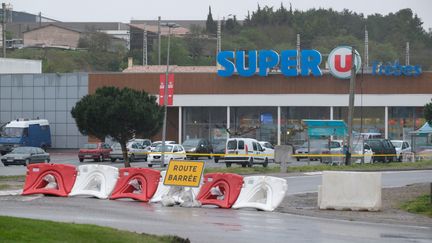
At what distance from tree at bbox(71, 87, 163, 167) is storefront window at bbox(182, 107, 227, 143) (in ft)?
100

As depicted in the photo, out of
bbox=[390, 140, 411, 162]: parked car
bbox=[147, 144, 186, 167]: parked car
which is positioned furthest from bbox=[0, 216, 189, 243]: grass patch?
bbox=[390, 140, 411, 162]: parked car

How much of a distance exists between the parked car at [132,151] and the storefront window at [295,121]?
16.9 m

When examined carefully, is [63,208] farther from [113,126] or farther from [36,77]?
[36,77]

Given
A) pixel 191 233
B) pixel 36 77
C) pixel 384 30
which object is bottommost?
pixel 191 233

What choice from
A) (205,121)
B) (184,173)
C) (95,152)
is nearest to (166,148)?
(95,152)

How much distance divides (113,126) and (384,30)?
105015mm

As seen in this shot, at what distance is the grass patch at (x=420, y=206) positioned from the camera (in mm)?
23708

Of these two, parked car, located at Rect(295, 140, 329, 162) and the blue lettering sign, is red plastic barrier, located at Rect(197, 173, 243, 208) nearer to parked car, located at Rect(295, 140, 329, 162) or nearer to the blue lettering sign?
parked car, located at Rect(295, 140, 329, 162)

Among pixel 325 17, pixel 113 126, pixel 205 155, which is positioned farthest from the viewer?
pixel 325 17

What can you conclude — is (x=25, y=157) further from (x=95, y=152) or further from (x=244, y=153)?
(x=244, y=153)

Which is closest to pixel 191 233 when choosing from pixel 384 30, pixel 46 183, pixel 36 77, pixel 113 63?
pixel 46 183

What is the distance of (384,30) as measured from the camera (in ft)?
479

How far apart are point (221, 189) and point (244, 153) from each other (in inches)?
1101

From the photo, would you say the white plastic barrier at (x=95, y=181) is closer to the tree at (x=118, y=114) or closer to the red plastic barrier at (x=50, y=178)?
the red plastic barrier at (x=50, y=178)
